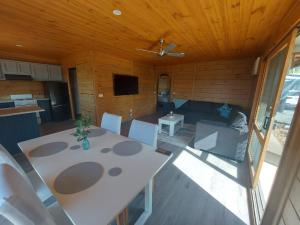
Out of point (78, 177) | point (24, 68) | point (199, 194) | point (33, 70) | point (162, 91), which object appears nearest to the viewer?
point (78, 177)

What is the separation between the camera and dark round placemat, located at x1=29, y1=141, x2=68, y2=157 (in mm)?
1273

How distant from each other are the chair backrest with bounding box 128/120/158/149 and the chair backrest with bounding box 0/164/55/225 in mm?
1166

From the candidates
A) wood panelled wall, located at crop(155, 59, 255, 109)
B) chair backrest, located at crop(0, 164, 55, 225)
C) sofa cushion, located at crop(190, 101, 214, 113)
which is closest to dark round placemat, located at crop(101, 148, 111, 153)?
chair backrest, located at crop(0, 164, 55, 225)

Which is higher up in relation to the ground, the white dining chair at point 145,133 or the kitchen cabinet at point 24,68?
the kitchen cabinet at point 24,68

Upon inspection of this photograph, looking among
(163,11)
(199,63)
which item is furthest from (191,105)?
(163,11)

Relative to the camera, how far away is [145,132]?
1760 mm

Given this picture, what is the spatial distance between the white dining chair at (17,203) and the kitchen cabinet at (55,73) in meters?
5.32

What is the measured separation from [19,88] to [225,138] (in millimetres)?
6222

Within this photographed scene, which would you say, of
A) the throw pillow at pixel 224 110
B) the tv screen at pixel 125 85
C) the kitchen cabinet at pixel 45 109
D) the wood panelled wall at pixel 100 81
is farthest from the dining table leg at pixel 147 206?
the kitchen cabinet at pixel 45 109

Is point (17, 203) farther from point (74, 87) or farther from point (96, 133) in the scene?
point (74, 87)

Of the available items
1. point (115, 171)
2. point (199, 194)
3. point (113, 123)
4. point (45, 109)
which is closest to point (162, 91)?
point (45, 109)

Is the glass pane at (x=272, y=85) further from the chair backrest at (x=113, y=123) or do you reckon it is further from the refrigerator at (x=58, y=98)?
the refrigerator at (x=58, y=98)

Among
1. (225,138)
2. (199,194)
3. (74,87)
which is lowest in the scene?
(199,194)

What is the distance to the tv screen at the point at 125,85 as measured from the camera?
14.1 ft
